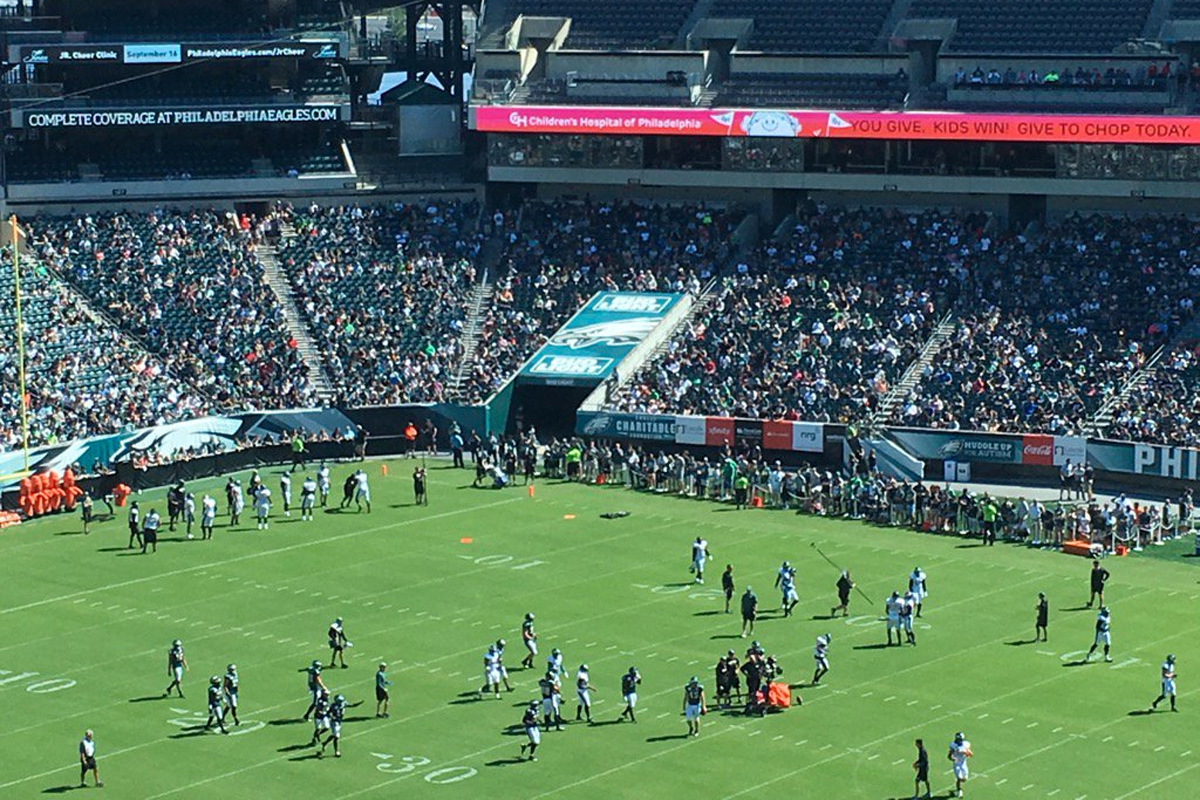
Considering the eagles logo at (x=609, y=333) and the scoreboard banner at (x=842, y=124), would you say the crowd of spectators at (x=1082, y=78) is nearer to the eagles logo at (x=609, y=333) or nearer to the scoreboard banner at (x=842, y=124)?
the scoreboard banner at (x=842, y=124)

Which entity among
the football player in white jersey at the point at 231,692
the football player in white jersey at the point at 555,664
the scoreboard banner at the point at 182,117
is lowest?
the football player in white jersey at the point at 231,692

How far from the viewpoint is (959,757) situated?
3975cm

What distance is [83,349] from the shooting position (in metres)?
70.7

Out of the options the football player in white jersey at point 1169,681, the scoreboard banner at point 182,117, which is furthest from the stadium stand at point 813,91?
the football player in white jersey at point 1169,681

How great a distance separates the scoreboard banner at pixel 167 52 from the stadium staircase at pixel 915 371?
23868 mm

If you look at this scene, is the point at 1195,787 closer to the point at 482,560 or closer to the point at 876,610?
the point at 876,610

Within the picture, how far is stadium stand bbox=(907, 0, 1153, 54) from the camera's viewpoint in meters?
75.1

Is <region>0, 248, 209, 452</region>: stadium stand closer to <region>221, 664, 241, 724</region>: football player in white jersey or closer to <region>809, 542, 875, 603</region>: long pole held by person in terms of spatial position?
<region>809, 542, 875, 603</region>: long pole held by person

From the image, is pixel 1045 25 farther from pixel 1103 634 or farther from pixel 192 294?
pixel 1103 634

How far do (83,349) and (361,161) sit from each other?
16.1 meters

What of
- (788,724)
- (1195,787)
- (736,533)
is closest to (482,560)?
(736,533)

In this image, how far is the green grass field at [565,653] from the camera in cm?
4144

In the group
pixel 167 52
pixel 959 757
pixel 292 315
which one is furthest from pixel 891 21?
pixel 959 757

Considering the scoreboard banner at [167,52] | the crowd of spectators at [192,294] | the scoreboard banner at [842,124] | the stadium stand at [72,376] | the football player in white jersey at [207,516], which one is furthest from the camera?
the scoreboard banner at [167,52]
